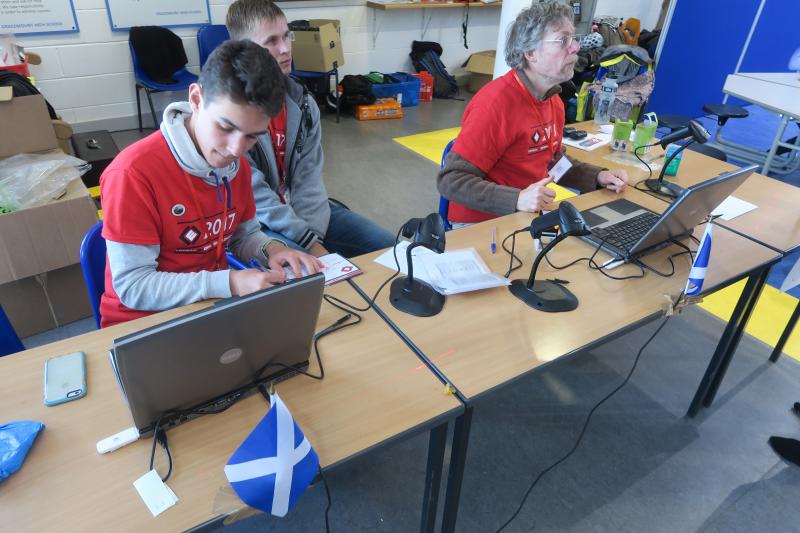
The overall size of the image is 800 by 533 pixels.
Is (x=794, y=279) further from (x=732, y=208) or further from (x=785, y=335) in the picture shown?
(x=732, y=208)

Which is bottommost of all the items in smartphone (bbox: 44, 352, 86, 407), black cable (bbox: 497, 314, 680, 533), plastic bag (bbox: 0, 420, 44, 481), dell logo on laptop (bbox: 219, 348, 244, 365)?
black cable (bbox: 497, 314, 680, 533)

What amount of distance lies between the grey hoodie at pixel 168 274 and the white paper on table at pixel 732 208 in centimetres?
173

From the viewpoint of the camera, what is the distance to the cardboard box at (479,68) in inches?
233

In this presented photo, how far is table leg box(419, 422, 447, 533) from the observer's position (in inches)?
43.5

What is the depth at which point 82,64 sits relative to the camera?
13.6 ft

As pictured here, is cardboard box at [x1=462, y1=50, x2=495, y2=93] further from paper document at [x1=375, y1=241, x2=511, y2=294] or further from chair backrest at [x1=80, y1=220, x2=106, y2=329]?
chair backrest at [x1=80, y1=220, x2=106, y2=329]

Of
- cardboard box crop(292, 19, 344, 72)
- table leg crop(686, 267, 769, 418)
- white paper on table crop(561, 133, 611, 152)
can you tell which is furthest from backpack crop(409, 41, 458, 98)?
table leg crop(686, 267, 769, 418)

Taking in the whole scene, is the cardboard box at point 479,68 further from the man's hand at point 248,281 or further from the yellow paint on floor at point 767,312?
the man's hand at point 248,281

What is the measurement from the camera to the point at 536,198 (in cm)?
171

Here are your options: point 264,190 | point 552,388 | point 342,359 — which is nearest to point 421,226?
point 342,359

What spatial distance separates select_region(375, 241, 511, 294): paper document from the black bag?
4014mm

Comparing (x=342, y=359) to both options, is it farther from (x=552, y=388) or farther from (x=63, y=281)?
(x=63, y=281)

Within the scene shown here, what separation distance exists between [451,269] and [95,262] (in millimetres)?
966

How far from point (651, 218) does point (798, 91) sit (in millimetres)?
2536
